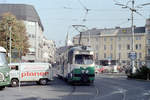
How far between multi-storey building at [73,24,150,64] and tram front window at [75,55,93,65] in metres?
65.3

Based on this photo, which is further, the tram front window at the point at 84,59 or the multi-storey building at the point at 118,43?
the multi-storey building at the point at 118,43

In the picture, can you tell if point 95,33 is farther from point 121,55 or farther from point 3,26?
point 3,26

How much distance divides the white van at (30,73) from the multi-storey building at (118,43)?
64961 mm

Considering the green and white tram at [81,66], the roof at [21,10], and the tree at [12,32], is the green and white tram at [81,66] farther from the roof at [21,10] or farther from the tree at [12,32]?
the roof at [21,10]

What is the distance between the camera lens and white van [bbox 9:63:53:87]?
83.9 ft

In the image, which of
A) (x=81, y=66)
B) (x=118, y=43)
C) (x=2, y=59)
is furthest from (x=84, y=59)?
(x=118, y=43)

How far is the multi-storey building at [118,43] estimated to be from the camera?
91375 mm

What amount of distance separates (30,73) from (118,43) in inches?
2820

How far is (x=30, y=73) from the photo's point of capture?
26.1m

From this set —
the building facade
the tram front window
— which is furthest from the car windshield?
the building facade

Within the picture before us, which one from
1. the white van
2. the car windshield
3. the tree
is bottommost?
the white van

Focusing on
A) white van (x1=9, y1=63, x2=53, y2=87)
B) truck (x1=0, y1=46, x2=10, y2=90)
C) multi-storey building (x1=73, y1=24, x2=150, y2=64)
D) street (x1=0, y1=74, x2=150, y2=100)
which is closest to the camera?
street (x1=0, y1=74, x2=150, y2=100)

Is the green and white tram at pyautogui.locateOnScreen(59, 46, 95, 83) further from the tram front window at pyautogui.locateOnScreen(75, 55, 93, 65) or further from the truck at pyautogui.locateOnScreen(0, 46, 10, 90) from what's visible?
the truck at pyautogui.locateOnScreen(0, 46, 10, 90)

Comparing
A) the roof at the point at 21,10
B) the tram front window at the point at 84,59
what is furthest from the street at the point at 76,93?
the roof at the point at 21,10
